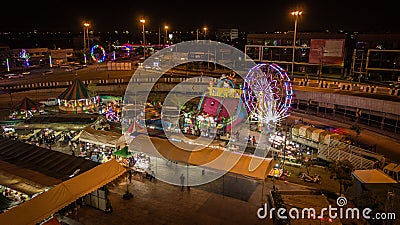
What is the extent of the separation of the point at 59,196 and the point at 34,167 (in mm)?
2895

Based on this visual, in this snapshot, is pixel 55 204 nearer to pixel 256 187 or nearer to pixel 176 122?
pixel 256 187

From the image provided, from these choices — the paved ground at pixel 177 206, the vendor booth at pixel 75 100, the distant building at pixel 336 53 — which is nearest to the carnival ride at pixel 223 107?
the paved ground at pixel 177 206

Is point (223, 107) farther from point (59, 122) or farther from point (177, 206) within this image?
point (177, 206)

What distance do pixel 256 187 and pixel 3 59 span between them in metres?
71.5

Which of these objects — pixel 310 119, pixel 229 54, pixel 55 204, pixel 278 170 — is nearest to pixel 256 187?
pixel 278 170

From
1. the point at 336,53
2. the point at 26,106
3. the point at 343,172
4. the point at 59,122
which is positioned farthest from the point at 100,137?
the point at 336,53

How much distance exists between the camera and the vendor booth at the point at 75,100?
26.8m

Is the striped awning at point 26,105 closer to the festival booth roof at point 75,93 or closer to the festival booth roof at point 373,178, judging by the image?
the festival booth roof at point 75,93

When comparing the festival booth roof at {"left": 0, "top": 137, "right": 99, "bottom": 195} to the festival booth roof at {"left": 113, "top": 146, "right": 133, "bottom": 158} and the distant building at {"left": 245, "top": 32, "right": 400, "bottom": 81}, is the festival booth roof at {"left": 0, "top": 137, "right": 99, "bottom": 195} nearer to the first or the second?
the festival booth roof at {"left": 113, "top": 146, "right": 133, "bottom": 158}

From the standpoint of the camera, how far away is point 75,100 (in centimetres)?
2719

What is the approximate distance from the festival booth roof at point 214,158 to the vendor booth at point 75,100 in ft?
43.0

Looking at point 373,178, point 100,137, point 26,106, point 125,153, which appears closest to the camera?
point 373,178

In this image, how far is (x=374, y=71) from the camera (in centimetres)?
4112

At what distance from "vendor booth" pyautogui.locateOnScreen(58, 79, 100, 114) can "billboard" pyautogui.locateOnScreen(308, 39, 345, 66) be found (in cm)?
3254
